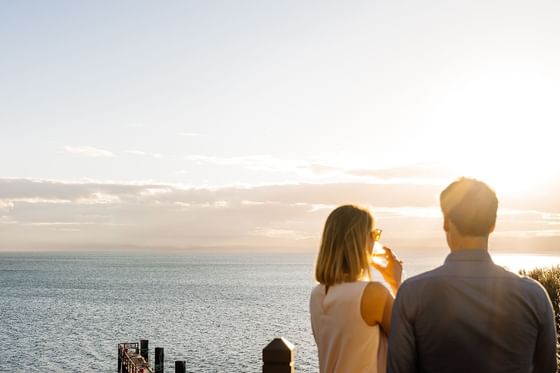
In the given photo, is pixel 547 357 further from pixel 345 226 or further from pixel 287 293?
pixel 287 293

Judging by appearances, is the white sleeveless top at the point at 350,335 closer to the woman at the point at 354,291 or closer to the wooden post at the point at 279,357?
the woman at the point at 354,291

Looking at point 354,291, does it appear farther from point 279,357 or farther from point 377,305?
point 279,357

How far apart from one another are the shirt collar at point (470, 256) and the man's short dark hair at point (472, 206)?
0.26 ft

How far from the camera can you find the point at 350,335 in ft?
12.5

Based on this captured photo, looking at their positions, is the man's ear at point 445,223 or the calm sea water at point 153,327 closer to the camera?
the man's ear at point 445,223

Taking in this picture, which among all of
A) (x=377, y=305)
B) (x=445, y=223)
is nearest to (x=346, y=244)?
(x=377, y=305)

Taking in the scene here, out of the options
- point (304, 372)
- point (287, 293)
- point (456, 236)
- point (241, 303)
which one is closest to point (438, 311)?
point (456, 236)

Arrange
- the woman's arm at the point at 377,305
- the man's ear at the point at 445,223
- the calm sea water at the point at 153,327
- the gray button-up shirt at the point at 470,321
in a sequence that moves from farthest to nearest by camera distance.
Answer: the calm sea water at the point at 153,327 → the woman's arm at the point at 377,305 → the man's ear at the point at 445,223 → the gray button-up shirt at the point at 470,321

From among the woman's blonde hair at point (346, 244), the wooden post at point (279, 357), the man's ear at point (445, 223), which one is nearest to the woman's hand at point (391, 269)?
the woman's blonde hair at point (346, 244)

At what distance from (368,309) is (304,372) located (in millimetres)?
39073

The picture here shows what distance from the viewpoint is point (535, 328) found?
311 cm

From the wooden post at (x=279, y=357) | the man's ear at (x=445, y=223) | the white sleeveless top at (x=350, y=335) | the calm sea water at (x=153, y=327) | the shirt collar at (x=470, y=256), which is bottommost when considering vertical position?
the calm sea water at (x=153, y=327)

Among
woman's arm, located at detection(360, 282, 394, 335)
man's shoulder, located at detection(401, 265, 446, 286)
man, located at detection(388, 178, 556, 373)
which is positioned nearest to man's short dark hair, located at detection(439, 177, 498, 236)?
man, located at detection(388, 178, 556, 373)

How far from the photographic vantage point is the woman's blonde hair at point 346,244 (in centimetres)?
378
